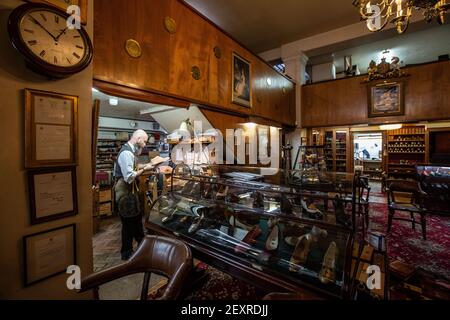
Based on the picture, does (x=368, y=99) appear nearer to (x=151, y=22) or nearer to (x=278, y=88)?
(x=278, y=88)

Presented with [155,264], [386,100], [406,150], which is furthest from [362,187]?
[406,150]

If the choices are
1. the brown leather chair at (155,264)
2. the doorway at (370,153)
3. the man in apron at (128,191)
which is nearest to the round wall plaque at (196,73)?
the man in apron at (128,191)

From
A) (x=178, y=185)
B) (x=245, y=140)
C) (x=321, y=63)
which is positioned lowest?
(x=178, y=185)

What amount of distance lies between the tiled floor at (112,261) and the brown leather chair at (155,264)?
90 cm

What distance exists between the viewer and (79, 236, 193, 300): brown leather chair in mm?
1166

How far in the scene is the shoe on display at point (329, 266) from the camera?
1.19 metres

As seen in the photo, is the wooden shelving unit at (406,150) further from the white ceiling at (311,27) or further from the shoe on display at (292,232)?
the shoe on display at (292,232)

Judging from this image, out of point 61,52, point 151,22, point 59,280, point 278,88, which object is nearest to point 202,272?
point 59,280

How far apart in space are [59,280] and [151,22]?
2689mm

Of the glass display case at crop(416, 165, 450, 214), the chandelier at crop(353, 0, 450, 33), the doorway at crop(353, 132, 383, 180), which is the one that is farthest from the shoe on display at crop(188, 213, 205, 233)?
the doorway at crop(353, 132, 383, 180)

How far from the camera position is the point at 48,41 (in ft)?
4.77

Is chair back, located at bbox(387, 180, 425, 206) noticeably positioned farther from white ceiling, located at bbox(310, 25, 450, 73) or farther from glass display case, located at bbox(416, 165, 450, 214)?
white ceiling, located at bbox(310, 25, 450, 73)

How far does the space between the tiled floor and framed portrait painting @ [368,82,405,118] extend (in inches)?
257

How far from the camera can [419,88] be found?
17.3 feet
